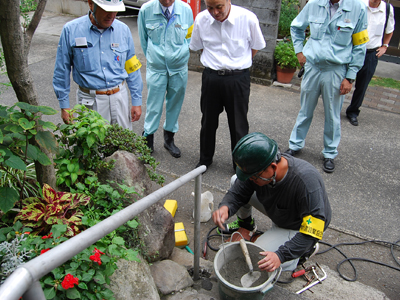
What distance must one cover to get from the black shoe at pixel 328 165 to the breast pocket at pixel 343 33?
1.34m

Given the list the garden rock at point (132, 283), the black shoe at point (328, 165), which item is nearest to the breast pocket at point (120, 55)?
the garden rock at point (132, 283)

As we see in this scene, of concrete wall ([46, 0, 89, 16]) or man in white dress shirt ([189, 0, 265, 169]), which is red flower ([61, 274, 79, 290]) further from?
concrete wall ([46, 0, 89, 16])

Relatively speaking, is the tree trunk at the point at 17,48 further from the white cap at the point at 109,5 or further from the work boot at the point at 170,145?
the work boot at the point at 170,145

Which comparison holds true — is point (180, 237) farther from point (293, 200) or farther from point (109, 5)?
point (109, 5)

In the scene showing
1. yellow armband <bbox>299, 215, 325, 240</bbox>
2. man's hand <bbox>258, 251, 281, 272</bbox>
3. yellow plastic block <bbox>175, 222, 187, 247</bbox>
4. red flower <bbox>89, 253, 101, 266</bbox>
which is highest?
red flower <bbox>89, 253, 101, 266</bbox>

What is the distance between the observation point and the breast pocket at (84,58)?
9.96 ft

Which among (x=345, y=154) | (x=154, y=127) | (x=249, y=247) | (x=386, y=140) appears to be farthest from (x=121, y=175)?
(x=386, y=140)

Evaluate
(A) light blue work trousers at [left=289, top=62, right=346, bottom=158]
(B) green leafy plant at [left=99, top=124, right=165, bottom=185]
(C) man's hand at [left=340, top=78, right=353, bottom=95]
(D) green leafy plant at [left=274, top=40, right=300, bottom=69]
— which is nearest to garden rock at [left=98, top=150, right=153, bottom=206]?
(B) green leafy plant at [left=99, top=124, right=165, bottom=185]

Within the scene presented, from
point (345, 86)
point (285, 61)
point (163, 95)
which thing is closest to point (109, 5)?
point (163, 95)

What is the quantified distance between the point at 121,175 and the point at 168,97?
6.37 feet

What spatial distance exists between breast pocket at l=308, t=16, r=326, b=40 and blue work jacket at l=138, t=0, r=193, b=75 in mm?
1384

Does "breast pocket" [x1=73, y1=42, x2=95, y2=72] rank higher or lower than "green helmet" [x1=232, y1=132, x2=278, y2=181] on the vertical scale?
higher

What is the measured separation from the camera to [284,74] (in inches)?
246

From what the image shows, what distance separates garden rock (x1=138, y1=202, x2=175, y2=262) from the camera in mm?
2412
